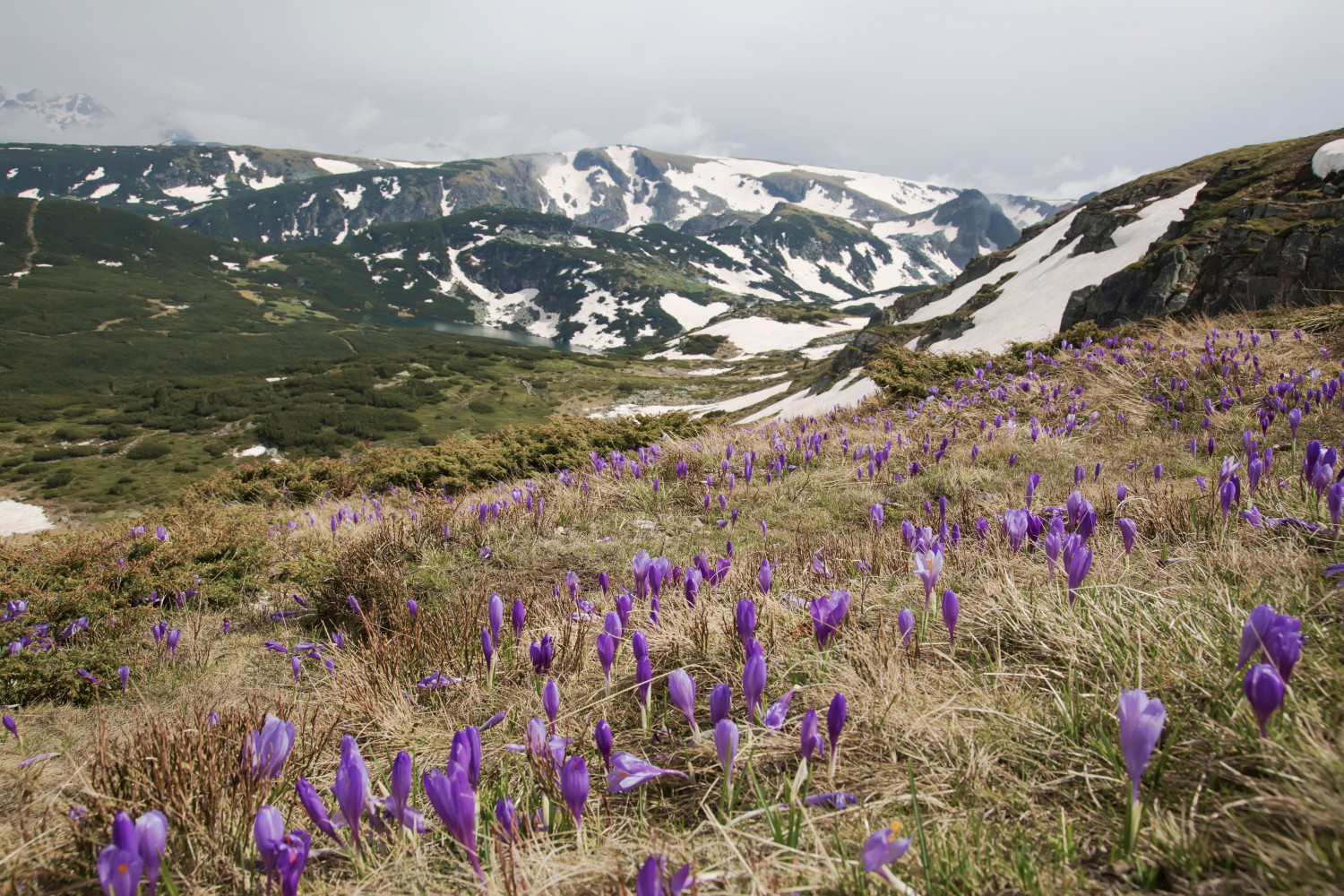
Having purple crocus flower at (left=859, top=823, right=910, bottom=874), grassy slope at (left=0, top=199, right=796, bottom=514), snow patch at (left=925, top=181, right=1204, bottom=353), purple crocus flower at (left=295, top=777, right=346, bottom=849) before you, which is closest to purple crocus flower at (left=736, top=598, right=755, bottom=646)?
purple crocus flower at (left=859, top=823, right=910, bottom=874)

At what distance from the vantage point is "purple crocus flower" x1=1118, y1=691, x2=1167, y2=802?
129 centimetres

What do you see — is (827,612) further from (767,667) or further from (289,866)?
(289,866)

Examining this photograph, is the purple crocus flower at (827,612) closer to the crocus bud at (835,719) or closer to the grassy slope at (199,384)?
the crocus bud at (835,719)

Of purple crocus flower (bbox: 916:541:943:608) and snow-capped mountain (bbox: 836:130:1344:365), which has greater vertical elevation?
snow-capped mountain (bbox: 836:130:1344:365)

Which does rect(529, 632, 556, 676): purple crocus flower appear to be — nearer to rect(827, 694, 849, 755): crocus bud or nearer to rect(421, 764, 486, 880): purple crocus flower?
rect(421, 764, 486, 880): purple crocus flower

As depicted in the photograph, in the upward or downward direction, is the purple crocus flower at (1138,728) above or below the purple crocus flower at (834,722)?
above

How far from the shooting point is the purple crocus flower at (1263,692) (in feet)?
4.29

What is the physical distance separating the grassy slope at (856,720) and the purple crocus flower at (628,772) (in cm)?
10

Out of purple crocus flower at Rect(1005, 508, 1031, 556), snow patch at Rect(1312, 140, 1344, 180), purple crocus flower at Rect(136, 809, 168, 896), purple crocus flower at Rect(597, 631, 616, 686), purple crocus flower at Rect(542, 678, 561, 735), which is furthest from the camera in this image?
snow patch at Rect(1312, 140, 1344, 180)

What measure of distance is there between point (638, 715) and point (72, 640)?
5.21 metres

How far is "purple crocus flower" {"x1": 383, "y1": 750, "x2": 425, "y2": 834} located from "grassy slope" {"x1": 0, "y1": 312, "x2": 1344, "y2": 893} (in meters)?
0.09

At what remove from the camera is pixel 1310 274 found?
52.4ft

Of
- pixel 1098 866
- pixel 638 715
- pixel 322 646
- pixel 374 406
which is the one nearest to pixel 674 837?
pixel 638 715

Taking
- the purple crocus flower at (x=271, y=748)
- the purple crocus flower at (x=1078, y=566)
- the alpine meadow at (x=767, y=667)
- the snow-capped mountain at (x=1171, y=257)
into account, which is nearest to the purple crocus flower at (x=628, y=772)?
the alpine meadow at (x=767, y=667)
